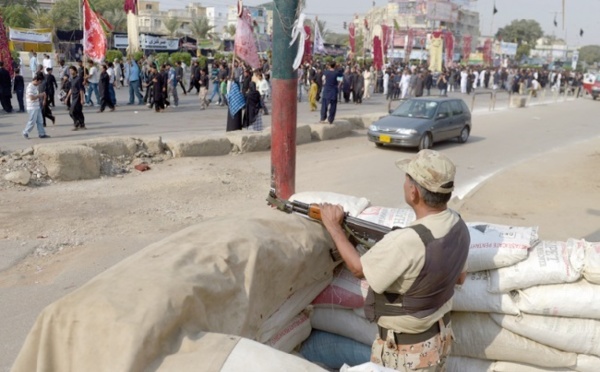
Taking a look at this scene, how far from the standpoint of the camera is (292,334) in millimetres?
3402

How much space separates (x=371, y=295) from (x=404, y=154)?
12.3m

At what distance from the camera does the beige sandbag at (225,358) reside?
2.14 metres

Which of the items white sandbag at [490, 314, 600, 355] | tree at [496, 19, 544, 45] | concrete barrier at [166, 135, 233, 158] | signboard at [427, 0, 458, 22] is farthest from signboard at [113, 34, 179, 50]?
tree at [496, 19, 544, 45]

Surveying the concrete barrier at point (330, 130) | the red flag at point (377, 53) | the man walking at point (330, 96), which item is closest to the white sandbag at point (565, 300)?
the concrete barrier at point (330, 130)

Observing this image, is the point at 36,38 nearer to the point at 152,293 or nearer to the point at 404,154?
the point at 404,154

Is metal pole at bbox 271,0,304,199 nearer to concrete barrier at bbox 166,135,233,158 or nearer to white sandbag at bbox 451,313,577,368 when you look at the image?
white sandbag at bbox 451,313,577,368

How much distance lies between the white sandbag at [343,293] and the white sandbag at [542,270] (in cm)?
76

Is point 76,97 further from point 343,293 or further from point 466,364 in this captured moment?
point 466,364

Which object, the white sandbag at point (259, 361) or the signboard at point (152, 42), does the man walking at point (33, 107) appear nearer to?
the white sandbag at point (259, 361)

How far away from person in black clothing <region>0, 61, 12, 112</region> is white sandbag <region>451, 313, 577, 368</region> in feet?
59.6

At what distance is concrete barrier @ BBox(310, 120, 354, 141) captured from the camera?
16.3m

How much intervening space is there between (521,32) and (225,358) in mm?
141319

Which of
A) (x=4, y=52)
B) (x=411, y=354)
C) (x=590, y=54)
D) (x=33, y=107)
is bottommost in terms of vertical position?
(x=411, y=354)

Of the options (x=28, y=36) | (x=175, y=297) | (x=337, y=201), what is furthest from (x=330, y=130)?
(x=28, y=36)
